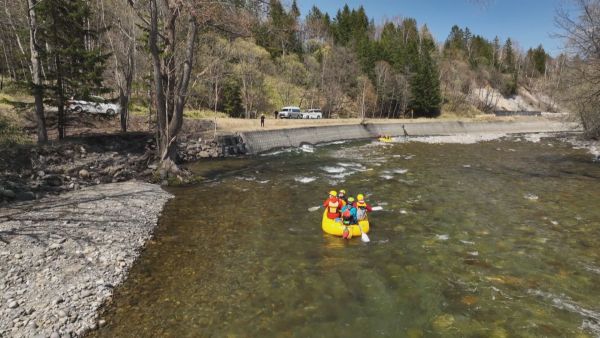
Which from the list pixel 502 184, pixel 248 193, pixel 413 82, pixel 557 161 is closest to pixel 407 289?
pixel 248 193

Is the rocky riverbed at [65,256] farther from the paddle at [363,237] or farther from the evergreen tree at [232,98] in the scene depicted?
the evergreen tree at [232,98]

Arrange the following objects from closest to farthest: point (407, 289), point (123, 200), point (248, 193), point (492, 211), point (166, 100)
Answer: point (407, 289)
point (123, 200)
point (492, 211)
point (248, 193)
point (166, 100)

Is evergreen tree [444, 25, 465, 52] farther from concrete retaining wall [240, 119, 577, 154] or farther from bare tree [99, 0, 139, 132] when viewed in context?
bare tree [99, 0, 139, 132]

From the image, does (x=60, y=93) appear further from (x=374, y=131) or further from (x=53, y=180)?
(x=374, y=131)

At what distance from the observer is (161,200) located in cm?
1543

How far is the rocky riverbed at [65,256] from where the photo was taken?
6910mm

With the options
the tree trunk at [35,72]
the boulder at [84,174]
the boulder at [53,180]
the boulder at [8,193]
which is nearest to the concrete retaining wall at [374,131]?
the tree trunk at [35,72]

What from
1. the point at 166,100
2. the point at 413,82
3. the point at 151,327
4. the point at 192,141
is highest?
the point at 413,82

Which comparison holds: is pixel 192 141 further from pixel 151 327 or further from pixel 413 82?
pixel 413 82

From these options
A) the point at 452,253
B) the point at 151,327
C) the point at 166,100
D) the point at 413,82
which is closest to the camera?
the point at 151,327

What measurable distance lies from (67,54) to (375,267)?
20713mm

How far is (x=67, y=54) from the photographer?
69.4 ft

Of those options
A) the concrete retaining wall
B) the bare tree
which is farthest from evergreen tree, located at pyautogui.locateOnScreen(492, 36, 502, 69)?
the bare tree

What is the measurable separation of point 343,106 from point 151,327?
209ft
